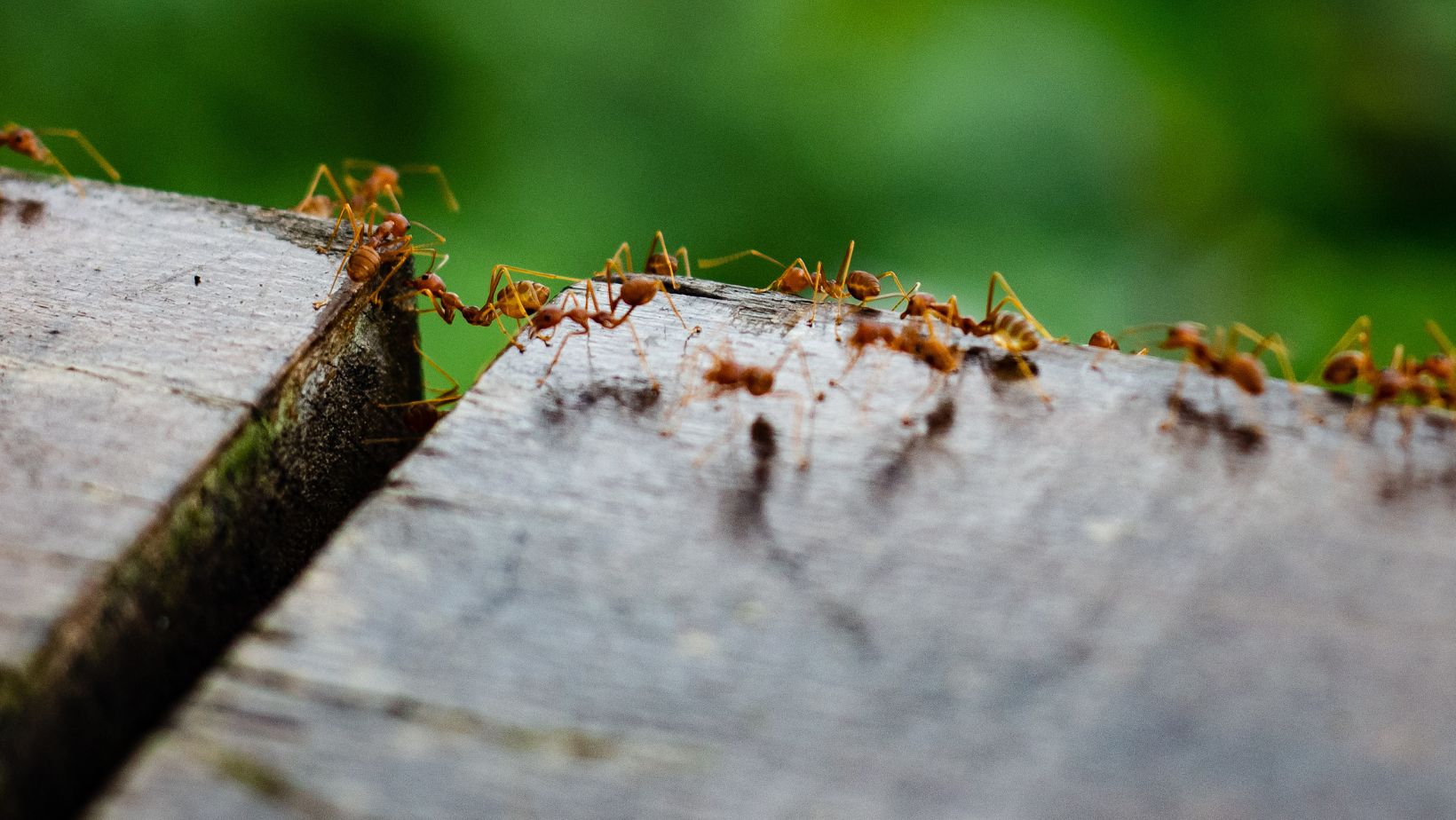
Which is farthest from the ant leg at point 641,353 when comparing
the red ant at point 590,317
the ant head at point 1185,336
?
the ant head at point 1185,336

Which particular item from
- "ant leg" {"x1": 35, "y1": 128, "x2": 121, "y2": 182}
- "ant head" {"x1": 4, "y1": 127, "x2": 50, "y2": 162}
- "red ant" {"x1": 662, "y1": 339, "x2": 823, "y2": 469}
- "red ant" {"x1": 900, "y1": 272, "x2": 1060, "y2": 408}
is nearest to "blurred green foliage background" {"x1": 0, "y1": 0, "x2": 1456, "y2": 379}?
"ant leg" {"x1": 35, "y1": 128, "x2": 121, "y2": 182}

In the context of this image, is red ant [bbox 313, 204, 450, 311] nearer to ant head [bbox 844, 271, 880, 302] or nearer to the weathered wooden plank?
the weathered wooden plank

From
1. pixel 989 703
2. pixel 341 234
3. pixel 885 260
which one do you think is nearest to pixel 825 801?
pixel 989 703

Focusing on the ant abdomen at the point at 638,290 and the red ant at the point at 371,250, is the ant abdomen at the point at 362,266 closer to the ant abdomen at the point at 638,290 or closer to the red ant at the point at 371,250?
the red ant at the point at 371,250

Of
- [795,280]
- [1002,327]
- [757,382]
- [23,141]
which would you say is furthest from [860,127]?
[757,382]

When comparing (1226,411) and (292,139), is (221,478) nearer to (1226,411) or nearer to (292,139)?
(1226,411)
